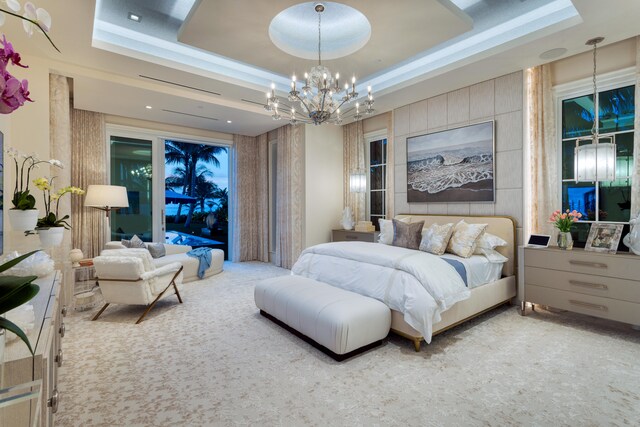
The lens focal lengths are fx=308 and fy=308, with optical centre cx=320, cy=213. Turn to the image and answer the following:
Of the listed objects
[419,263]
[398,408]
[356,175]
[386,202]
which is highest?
[356,175]

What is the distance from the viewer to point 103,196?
4.72 m

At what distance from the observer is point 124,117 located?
555 cm

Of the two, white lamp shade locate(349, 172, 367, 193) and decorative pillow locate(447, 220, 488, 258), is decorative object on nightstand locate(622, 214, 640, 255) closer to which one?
decorative pillow locate(447, 220, 488, 258)

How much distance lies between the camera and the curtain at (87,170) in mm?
5035

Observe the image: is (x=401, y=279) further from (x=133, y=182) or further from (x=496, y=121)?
(x=133, y=182)

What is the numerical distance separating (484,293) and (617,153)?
2.11m

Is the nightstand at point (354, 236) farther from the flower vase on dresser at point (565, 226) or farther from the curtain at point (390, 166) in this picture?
the flower vase on dresser at point (565, 226)

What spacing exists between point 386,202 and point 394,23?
10.3 ft

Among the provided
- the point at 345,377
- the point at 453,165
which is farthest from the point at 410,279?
the point at 453,165

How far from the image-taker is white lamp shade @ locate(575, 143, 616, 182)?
303 centimetres

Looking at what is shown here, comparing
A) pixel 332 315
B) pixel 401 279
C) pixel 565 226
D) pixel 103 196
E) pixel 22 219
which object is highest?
pixel 103 196

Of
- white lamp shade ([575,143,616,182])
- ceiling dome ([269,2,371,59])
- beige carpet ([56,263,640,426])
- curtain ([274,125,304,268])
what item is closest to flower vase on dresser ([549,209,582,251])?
white lamp shade ([575,143,616,182])

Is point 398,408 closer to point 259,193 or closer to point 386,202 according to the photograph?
point 386,202

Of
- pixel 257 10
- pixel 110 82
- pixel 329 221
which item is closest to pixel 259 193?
pixel 329 221
